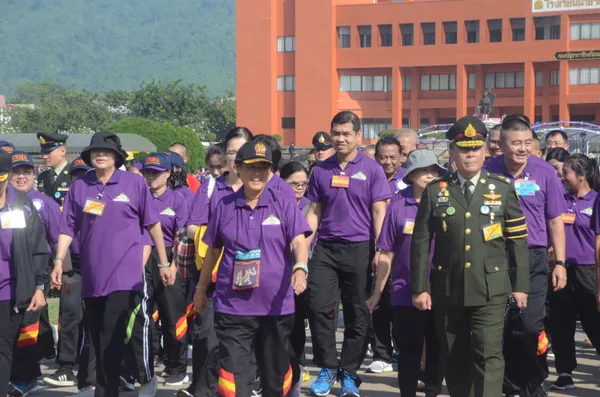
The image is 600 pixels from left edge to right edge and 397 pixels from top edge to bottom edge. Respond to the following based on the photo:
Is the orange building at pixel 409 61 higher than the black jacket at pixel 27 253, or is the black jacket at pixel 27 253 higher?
the orange building at pixel 409 61

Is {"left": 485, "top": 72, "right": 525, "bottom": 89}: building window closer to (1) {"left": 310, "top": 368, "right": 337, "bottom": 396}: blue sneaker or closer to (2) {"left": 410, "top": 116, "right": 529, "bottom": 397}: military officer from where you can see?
(1) {"left": 310, "top": 368, "right": 337, "bottom": 396}: blue sneaker

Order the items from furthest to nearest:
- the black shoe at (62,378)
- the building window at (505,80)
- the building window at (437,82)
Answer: the building window at (437,82)
the building window at (505,80)
the black shoe at (62,378)

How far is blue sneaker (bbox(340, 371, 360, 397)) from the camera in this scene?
9.00 metres

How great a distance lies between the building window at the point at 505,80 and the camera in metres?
75.0

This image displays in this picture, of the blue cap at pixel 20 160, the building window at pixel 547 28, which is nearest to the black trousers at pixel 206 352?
the blue cap at pixel 20 160

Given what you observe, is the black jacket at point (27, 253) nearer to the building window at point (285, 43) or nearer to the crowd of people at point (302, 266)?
the crowd of people at point (302, 266)

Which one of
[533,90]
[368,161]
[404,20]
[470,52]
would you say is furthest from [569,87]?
[368,161]

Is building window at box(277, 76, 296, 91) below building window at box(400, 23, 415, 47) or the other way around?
below

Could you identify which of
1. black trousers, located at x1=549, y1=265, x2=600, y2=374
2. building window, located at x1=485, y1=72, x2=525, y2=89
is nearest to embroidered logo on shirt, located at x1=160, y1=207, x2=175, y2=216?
black trousers, located at x1=549, y1=265, x2=600, y2=374

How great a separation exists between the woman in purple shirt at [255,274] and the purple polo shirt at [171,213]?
2870mm

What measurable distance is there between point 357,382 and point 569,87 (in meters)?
66.2

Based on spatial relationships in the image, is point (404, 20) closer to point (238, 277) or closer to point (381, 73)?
point (381, 73)

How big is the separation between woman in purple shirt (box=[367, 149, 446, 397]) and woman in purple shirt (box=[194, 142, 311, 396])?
3.77 feet

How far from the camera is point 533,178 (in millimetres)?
8555
